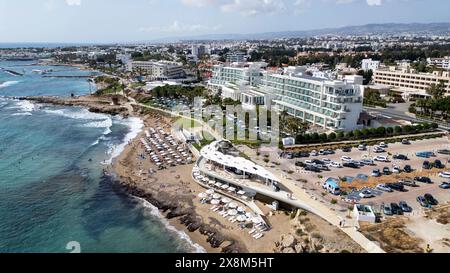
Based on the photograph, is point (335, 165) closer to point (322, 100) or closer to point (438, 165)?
point (438, 165)

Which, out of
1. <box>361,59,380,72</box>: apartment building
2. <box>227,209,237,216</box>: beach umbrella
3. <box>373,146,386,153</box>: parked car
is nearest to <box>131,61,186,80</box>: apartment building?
<box>361,59,380,72</box>: apartment building

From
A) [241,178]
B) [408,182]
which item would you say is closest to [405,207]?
[408,182]

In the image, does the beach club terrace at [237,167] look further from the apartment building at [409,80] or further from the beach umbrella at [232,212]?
the apartment building at [409,80]

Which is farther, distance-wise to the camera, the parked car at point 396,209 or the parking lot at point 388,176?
the parking lot at point 388,176

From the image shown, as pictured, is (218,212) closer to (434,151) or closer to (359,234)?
(359,234)

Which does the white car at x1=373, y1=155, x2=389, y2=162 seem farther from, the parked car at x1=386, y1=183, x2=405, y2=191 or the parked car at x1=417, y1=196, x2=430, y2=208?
the parked car at x1=417, y1=196, x2=430, y2=208

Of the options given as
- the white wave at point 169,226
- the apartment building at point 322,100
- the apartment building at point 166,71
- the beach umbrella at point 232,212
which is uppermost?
the apartment building at point 166,71

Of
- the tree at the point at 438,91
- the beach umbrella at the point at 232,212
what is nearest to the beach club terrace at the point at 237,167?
the beach umbrella at the point at 232,212

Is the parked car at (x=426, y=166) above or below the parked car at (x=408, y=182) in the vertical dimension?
above
